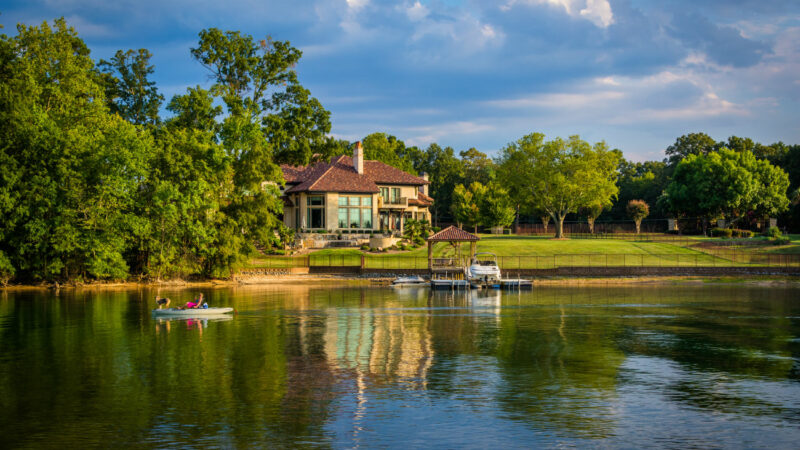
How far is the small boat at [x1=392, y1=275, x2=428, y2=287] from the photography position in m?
65.6

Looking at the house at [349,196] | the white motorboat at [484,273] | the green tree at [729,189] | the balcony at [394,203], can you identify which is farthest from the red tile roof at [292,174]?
the green tree at [729,189]

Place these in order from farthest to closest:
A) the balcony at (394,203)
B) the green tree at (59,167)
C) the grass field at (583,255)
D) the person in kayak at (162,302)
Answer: the balcony at (394,203), the grass field at (583,255), the green tree at (59,167), the person in kayak at (162,302)

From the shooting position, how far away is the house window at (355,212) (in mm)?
87062

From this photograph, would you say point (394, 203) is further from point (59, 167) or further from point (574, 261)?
point (59, 167)

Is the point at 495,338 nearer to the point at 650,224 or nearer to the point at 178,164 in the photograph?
the point at 178,164

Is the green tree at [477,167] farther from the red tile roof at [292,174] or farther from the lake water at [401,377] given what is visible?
the lake water at [401,377]

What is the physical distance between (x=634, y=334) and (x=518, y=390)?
14775mm

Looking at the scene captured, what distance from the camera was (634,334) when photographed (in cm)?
3572

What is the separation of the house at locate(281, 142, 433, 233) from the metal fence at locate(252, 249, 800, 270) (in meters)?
11.5

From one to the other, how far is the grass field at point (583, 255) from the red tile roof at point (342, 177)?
10.1 metres

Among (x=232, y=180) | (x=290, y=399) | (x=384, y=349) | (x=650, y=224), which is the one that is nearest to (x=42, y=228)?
(x=232, y=180)

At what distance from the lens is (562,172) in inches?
3831

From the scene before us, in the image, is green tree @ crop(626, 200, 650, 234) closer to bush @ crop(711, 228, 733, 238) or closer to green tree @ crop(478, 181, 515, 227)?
bush @ crop(711, 228, 733, 238)

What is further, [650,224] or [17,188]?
[650,224]
